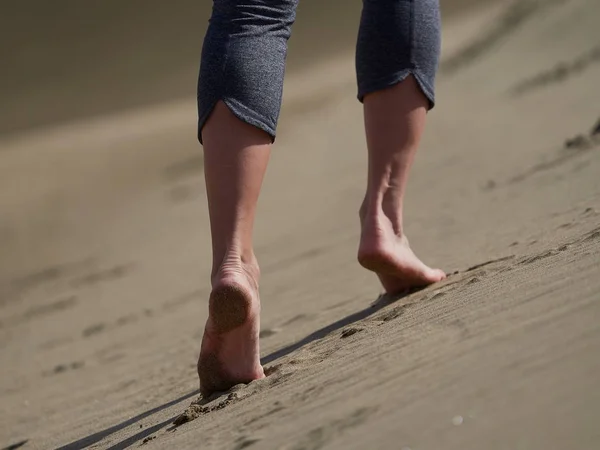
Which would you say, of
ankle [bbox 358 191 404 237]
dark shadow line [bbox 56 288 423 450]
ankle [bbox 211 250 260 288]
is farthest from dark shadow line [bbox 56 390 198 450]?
ankle [bbox 358 191 404 237]

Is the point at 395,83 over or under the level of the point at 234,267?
over

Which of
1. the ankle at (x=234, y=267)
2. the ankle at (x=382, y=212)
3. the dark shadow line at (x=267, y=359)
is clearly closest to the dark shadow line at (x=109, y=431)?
the dark shadow line at (x=267, y=359)

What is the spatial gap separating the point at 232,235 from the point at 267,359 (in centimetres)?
48

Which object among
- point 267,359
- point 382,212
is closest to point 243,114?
point 382,212

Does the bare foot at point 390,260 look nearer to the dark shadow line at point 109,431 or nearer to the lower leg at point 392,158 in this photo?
the lower leg at point 392,158

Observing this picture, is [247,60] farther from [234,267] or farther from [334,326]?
[334,326]

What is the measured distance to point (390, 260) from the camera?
80.9 inches

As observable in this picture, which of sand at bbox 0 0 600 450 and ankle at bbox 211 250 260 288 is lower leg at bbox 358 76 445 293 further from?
ankle at bbox 211 250 260 288

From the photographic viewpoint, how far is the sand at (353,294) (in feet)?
4.00

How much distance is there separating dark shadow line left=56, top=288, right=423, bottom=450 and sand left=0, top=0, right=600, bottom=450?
0.01 m

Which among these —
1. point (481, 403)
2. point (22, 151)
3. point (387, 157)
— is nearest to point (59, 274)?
point (387, 157)

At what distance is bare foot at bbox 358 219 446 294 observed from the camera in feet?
6.67

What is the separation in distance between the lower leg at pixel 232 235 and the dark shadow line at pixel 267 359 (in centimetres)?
14

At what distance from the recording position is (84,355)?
10.4 ft
